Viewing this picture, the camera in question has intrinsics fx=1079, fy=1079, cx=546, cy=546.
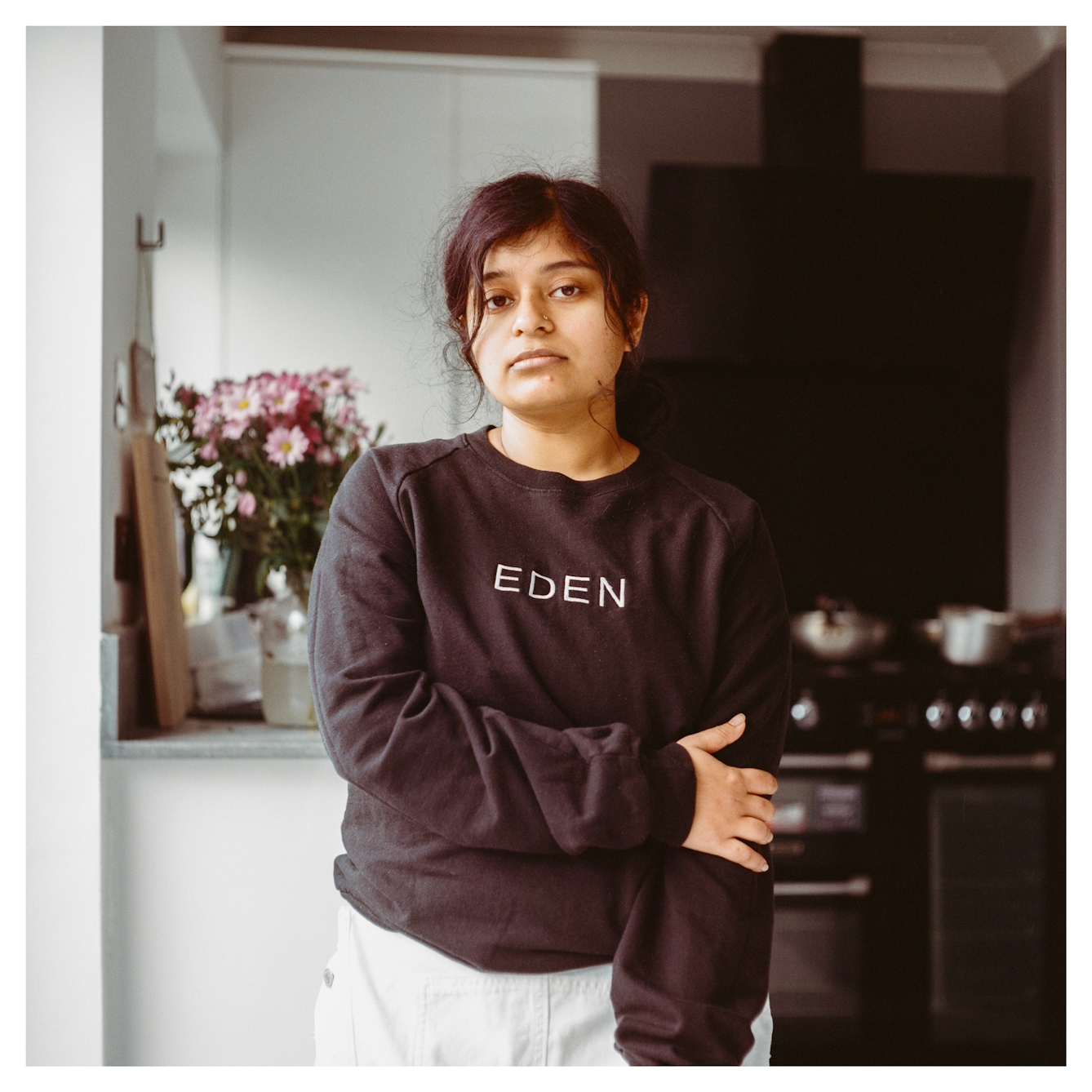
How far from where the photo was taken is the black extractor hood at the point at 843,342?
269 cm

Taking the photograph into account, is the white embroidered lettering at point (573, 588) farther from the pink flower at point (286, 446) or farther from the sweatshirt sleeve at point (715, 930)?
the pink flower at point (286, 446)

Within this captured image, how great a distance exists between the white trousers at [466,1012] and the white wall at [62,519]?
526 millimetres

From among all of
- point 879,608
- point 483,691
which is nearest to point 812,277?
point 879,608

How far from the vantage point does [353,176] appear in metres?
2.62

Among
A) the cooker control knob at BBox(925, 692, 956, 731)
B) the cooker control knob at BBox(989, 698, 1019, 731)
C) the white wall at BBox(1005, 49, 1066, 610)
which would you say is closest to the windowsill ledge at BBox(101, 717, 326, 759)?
the cooker control knob at BBox(925, 692, 956, 731)

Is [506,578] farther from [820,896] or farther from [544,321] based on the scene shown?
[820,896]

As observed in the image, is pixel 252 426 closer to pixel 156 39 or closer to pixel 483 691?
pixel 483 691

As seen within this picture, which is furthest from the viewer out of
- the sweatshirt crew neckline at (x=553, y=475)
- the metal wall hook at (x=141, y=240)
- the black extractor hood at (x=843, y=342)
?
the black extractor hood at (x=843, y=342)

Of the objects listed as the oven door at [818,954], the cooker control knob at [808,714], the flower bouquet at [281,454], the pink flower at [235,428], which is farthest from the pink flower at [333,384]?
the oven door at [818,954]

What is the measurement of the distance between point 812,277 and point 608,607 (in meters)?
2.02

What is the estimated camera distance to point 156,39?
182cm

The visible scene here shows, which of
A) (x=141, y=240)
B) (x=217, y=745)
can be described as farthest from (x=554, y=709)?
(x=141, y=240)

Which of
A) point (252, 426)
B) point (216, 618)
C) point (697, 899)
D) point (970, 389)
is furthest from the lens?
point (970, 389)

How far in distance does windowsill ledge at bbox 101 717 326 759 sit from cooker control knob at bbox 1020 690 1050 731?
1.67 meters
